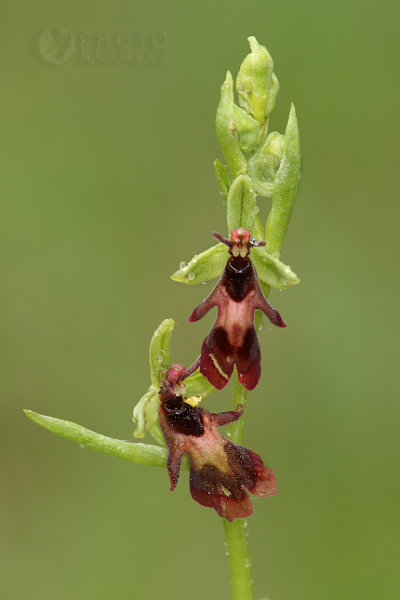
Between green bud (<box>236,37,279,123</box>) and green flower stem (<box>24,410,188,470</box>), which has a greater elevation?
green bud (<box>236,37,279,123</box>)

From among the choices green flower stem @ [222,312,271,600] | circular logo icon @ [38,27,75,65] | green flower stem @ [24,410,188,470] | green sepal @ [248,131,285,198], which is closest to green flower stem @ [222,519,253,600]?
green flower stem @ [222,312,271,600]

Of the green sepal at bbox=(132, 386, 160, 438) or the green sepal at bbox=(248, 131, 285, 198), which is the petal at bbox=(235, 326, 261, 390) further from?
the green sepal at bbox=(248, 131, 285, 198)

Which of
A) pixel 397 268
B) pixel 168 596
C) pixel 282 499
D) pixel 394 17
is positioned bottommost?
pixel 168 596

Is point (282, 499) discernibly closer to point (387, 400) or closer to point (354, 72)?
point (387, 400)

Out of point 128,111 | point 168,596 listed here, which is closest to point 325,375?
point 168,596

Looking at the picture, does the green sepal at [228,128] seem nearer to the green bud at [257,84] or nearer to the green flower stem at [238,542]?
the green bud at [257,84]

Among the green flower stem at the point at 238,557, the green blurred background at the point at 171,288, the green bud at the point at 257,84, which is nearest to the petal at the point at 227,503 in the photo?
the green flower stem at the point at 238,557
